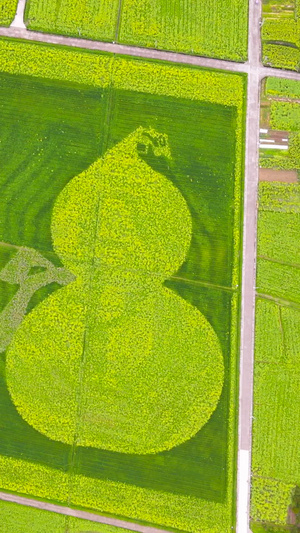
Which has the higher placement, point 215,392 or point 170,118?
point 170,118

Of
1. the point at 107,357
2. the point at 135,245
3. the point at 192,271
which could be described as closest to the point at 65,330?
the point at 107,357

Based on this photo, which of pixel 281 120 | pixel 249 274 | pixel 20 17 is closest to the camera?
pixel 249 274

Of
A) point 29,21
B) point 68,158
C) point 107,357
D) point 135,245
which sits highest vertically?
point 29,21

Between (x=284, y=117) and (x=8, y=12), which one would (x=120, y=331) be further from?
(x=8, y=12)

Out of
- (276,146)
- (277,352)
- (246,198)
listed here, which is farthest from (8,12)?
(277,352)

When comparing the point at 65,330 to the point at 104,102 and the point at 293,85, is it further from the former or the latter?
the point at 293,85

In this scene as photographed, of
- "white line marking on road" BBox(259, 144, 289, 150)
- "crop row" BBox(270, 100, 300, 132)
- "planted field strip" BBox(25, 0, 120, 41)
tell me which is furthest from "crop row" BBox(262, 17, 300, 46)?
"planted field strip" BBox(25, 0, 120, 41)

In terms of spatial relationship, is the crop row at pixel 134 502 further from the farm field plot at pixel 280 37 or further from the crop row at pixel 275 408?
the farm field plot at pixel 280 37
